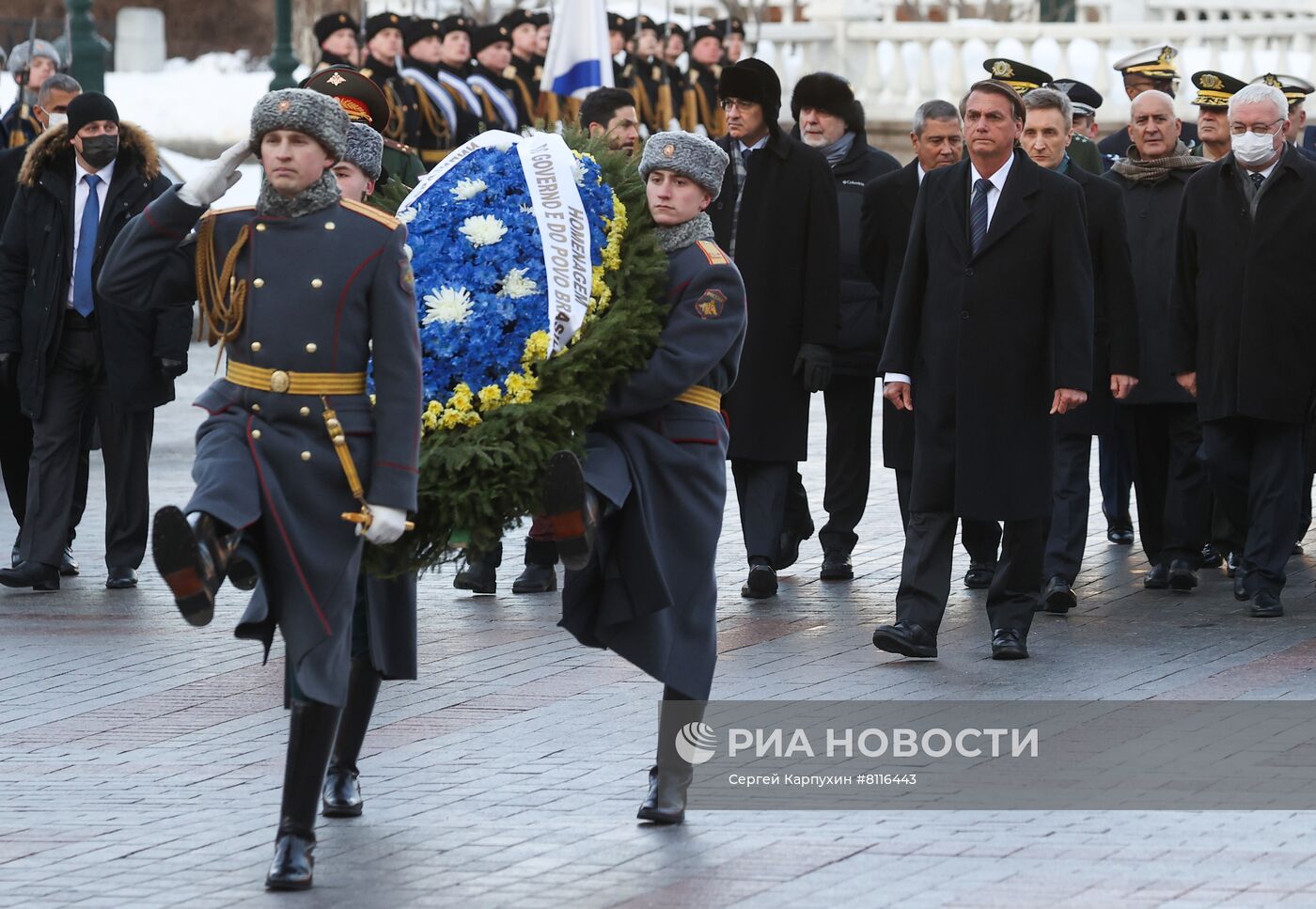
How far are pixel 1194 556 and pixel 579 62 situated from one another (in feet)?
24.5

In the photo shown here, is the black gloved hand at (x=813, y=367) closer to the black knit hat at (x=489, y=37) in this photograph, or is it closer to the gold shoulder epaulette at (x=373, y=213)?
the gold shoulder epaulette at (x=373, y=213)

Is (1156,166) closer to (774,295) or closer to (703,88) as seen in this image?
(774,295)

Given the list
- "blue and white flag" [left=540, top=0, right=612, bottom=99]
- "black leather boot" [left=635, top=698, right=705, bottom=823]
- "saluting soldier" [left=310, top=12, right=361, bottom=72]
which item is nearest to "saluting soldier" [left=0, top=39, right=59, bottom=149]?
"saluting soldier" [left=310, top=12, right=361, bottom=72]

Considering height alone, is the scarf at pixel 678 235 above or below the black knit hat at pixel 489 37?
above

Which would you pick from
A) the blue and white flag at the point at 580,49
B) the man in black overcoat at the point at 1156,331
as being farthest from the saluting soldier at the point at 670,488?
the blue and white flag at the point at 580,49

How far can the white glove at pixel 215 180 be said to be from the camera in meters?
6.11

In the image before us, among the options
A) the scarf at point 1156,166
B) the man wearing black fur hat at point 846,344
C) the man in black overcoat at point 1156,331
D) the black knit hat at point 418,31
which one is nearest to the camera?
the man in black overcoat at point 1156,331

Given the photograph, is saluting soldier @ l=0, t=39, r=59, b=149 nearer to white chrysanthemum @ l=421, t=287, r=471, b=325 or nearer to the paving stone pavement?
the paving stone pavement

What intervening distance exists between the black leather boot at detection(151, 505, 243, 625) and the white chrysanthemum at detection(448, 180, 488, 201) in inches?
56.8

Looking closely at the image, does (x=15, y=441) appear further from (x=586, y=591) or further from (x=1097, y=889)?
(x=1097, y=889)

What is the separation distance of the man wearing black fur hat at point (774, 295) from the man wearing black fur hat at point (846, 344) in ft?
0.97

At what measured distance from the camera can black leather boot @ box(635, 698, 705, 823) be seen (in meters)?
6.53

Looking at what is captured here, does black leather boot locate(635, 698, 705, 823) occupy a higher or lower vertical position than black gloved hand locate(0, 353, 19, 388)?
lower

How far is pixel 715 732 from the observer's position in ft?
24.9
